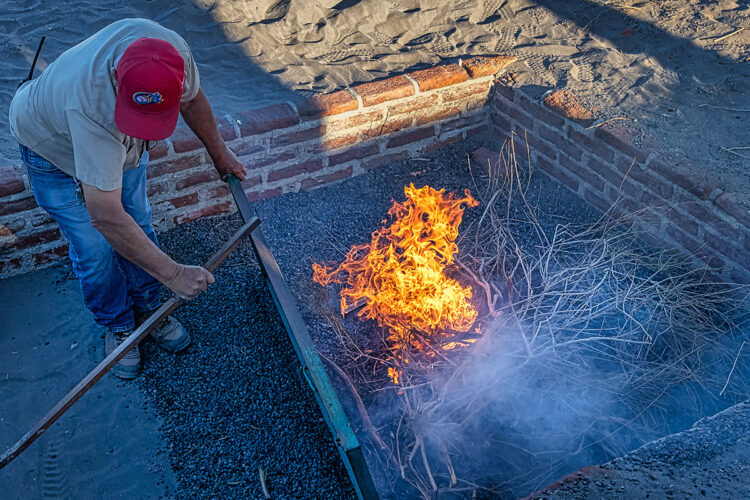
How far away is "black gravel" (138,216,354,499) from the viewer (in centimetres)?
280

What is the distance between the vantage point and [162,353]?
3350 mm

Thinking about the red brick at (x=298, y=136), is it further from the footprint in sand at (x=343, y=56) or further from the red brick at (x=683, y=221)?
the red brick at (x=683, y=221)

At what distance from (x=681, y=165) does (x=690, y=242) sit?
19.7 inches

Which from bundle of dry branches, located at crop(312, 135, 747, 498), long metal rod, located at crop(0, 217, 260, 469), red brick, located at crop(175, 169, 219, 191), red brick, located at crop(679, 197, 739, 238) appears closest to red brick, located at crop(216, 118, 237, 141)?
red brick, located at crop(175, 169, 219, 191)

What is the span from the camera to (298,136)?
4148 mm

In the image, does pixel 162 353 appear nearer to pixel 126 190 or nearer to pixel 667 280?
pixel 126 190

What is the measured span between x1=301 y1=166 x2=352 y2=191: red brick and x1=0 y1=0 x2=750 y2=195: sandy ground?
690mm

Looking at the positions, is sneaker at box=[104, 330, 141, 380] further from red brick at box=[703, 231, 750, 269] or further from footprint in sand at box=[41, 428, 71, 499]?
red brick at box=[703, 231, 750, 269]

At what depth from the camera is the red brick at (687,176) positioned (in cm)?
354

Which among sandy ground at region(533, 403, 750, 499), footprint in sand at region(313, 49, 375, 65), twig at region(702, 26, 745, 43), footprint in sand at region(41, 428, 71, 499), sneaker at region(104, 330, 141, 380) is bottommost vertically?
footprint in sand at region(41, 428, 71, 499)

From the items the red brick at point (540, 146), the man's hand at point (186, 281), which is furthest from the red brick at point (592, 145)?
the man's hand at point (186, 281)

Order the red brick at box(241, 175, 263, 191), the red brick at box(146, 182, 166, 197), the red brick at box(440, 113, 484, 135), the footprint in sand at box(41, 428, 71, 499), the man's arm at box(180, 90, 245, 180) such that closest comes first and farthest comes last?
the footprint in sand at box(41, 428, 71, 499) < the man's arm at box(180, 90, 245, 180) < the red brick at box(146, 182, 166, 197) < the red brick at box(241, 175, 263, 191) < the red brick at box(440, 113, 484, 135)

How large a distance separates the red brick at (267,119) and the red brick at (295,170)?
35cm

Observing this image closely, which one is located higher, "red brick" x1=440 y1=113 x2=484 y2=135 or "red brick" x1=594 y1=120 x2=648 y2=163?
"red brick" x1=594 y1=120 x2=648 y2=163
